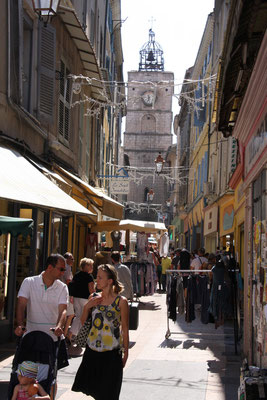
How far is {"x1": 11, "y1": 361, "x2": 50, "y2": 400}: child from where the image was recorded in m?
4.93

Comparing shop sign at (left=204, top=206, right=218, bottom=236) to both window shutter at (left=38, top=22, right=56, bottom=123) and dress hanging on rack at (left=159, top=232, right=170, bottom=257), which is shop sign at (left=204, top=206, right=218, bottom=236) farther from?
window shutter at (left=38, top=22, right=56, bottom=123)

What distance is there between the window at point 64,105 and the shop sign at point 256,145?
6.48 m

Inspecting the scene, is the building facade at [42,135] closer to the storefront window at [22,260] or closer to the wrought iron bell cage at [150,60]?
the storefront window at [22,260]

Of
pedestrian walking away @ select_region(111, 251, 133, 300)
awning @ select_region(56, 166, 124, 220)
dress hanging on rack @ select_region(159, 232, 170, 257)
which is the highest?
awning @ select_region(56, 166, 124, 220)

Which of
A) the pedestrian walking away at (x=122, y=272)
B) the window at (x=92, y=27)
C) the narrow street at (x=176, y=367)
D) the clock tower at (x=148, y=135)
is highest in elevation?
the clock tower at (x=148, y=135)

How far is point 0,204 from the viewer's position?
1016cm

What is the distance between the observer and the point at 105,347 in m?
5.46

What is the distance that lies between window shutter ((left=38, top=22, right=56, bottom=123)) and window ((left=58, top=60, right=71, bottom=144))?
3.78 feet

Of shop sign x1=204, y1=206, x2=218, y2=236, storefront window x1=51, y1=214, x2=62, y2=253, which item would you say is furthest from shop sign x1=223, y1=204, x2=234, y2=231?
storefront window x1=51, y1=214, x2=62, y2=253

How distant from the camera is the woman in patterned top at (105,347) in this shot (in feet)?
17.7

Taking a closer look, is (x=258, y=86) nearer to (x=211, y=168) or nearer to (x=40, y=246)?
(x=40, y=246)

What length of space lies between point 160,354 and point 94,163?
12.6 m

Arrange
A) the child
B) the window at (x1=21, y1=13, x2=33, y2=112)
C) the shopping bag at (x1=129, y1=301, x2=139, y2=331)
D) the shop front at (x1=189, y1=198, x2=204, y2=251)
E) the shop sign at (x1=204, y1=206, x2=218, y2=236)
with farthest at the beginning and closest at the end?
the shop front at (x1=189, y1=198, x2=204, y2=251) → the shop sign at (x1=204, y1=206, x2=218, y2=236) → the window at (x1=21, y1=13, x2=33, y2=112) → the shopping bag at (x1=129, y1=301, x2=139, y2=331) → the child

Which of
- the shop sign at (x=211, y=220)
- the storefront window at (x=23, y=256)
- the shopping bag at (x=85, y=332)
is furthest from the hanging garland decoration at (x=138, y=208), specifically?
the shopping bag at (x=85, y=332)
